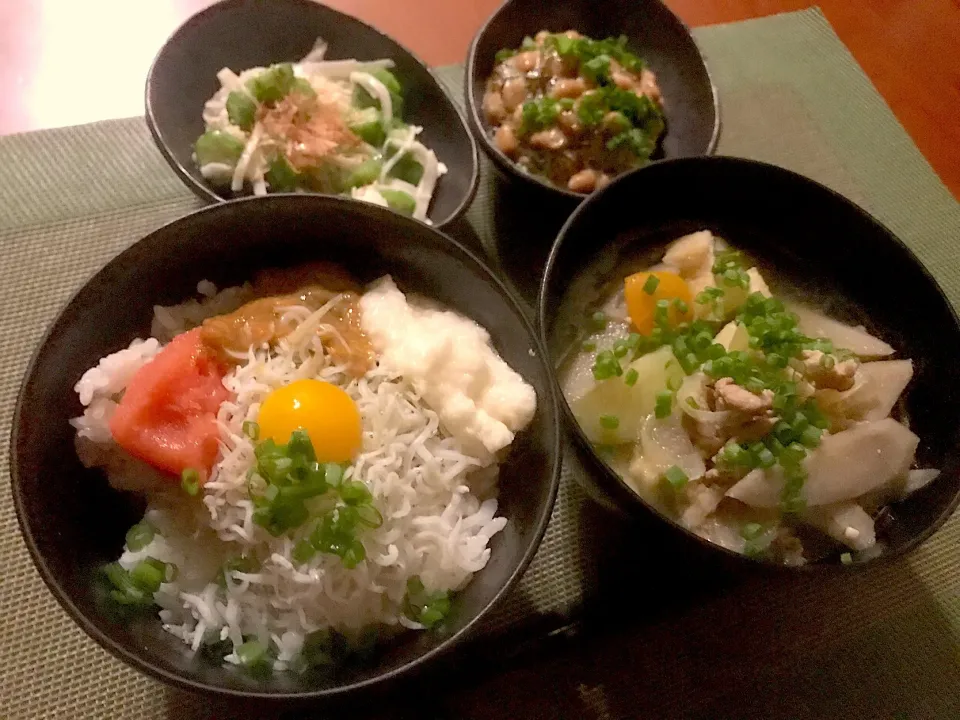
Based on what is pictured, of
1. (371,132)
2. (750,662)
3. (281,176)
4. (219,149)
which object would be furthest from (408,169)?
(750,662)

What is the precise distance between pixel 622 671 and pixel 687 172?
0.96 m

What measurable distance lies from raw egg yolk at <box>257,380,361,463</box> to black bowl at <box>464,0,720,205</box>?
2.67 ft

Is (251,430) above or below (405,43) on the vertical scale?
below

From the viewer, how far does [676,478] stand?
1277mm

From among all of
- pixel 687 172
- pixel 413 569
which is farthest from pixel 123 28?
pixel 413 569

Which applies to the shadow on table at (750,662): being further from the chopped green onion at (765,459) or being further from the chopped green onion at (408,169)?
the chopped green onion at (408,169)

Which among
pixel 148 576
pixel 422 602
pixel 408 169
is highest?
pixel 408 169

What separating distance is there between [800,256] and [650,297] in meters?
0.42

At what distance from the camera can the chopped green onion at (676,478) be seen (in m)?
1.28

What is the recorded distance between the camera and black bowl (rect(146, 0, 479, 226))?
66.5 inches

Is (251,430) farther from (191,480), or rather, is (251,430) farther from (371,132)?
(371,132)

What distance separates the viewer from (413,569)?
116 centimetres

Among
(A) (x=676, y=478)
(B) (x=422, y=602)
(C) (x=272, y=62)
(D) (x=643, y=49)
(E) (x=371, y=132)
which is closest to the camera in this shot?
(B) (x=422, y=602)

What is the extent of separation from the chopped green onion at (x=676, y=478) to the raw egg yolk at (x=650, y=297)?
0.31m
